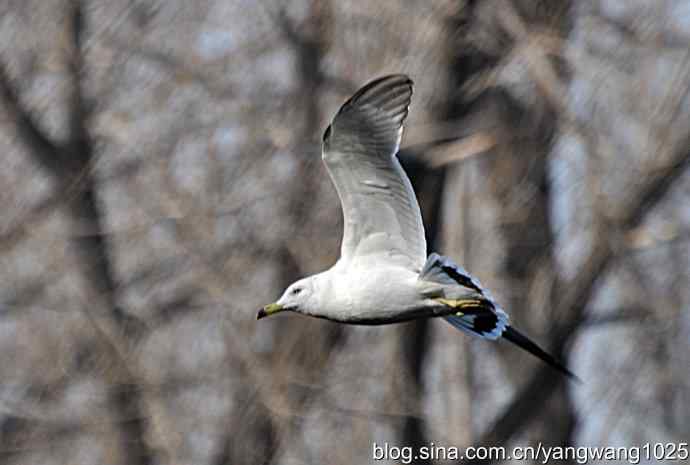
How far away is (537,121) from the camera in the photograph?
8.19 m

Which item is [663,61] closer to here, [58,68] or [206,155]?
[206,155]

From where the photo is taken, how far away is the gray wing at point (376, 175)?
211 inches

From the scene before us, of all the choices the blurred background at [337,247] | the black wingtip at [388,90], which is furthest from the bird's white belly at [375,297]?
the blurred background at [337,247]

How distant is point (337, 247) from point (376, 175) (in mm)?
2279

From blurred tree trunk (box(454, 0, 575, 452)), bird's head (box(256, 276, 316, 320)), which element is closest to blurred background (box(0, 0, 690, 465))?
blurred tree trunk (box(454, 0, 575, 452))

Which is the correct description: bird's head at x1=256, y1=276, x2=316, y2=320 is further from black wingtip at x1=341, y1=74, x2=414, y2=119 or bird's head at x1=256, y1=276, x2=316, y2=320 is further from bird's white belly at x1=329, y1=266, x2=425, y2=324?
black wingtip at x1=341, y1=74, x2=414, y2=119

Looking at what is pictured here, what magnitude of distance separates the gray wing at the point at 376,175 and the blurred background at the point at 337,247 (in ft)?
7.00

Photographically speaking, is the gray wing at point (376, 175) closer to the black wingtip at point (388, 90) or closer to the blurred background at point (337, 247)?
the black wingtip at point (388, 90)

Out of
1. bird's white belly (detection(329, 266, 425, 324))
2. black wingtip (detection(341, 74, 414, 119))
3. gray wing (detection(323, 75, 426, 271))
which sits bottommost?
bird's white belly (detection(329, 266, 425, 324))

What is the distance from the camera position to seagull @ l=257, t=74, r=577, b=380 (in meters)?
5.36

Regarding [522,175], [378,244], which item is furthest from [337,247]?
[378,244]

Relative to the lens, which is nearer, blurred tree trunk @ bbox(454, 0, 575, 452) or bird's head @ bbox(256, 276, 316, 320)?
bird's head @ bbox(256, 276, 316, 320)

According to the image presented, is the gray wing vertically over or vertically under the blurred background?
over

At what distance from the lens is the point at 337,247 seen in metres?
7.70
